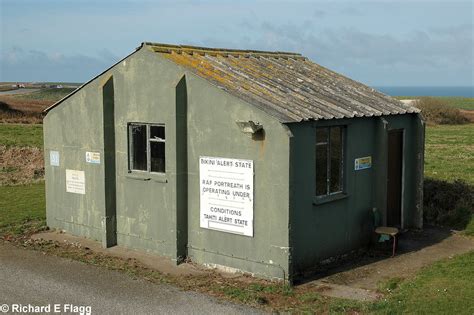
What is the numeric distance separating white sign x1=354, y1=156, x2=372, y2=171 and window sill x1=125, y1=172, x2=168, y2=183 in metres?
4.27

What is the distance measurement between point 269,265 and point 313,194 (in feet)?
5.62

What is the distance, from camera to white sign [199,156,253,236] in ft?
35.4

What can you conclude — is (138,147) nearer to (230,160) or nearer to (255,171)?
(230,160)

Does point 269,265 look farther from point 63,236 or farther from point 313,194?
point 63,236

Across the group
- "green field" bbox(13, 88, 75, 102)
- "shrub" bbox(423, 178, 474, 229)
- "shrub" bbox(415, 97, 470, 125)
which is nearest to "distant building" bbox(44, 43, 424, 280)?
"shrub" bbox(423, 178, 474, 229)

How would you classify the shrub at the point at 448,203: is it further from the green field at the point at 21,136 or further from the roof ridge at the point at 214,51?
the green field at the point at 21,136

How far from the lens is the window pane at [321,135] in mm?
11359

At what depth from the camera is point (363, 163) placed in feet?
41.7

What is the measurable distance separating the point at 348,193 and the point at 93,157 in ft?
20.3

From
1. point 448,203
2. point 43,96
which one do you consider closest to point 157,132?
point 448,203

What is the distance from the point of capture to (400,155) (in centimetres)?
1445

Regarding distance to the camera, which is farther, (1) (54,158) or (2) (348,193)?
(1) (54,158)

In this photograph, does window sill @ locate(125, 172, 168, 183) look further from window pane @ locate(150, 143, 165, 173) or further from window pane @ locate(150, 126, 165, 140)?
window pane @ locate(150, 126, 165, 140)

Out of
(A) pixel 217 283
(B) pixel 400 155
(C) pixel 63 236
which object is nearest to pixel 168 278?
(A) pixel 217 283
